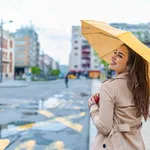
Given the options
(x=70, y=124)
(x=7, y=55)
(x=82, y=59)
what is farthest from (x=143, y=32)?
(x=82, y=59)

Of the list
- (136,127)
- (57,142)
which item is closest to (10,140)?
(57,142)

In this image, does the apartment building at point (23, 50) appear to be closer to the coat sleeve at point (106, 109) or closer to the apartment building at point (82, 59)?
the apartment building at point (82, 59)

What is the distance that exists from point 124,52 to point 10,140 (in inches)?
186

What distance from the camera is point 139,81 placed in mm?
2248

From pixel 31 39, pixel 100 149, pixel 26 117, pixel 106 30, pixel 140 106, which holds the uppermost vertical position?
pixel 31 39

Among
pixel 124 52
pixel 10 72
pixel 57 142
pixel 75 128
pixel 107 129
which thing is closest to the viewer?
pixel 107 129

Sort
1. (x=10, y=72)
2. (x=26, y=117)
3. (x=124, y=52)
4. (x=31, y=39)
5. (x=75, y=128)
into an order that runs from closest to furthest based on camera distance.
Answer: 1. (x=124, y=52)
2. (x=75, y=128)
3. (x=26, y=117)
4. (x=10, y=72)
5. (x=31, y=39)

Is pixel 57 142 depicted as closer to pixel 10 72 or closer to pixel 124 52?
pixel 124 52

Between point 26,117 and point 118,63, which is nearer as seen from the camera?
point 118,63

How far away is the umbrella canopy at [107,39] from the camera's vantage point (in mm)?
2244

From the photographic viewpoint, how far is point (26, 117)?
384 inches

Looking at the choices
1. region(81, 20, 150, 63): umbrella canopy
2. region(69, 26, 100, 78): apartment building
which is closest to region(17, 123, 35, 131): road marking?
region(81, 20, 150, 63): umbrella canopy

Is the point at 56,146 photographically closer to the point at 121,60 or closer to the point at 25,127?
the point at 25,127

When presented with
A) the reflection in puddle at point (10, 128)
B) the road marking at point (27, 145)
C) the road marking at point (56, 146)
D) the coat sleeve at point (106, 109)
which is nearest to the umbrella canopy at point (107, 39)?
the coat sleeve at point (106, 109)
